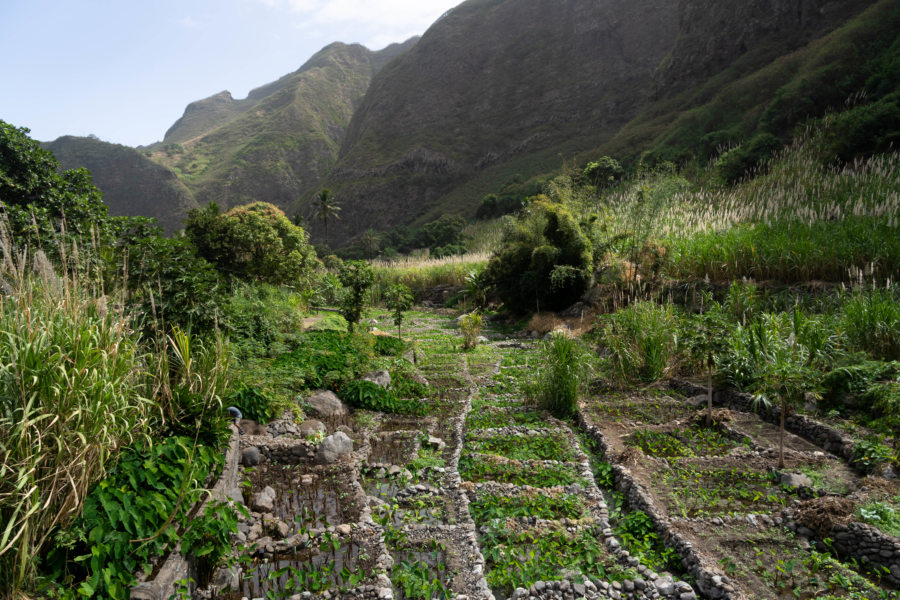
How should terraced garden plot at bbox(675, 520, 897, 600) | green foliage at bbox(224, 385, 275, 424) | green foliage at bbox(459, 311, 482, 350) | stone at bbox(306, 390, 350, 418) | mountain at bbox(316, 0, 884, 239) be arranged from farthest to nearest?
mountain at bbox(316, 0, 884, 239) → green foliage at bbox(459, 311, 482, 350) → stone at bbox(306, 390, 350, 418) → green foliage at bbox(224, 385, 275, 424) → terraced garden plot at bbox(675, 520, 897, 600)

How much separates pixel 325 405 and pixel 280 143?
363 feet

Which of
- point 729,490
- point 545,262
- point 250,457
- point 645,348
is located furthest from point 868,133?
point 250,457

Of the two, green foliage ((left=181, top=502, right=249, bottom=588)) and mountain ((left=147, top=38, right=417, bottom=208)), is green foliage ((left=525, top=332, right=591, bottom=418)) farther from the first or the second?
mountain ((left=147, top=38, right=417, bottom=208))

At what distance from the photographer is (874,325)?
246 inches

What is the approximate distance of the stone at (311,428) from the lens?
6144 millimetres

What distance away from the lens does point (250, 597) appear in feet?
10.6

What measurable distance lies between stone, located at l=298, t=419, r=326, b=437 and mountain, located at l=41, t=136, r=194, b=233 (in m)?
87.5

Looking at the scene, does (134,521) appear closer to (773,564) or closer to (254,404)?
(254,404)

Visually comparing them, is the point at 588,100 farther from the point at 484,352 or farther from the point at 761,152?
the point at 484,352

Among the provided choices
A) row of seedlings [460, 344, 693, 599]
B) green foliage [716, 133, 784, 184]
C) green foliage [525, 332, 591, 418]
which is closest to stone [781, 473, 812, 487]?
row of seedlings [460, 344, 693, 599]

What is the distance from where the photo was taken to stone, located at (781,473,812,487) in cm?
416

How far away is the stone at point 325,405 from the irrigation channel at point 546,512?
28cm

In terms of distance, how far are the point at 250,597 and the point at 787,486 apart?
4.65 meters

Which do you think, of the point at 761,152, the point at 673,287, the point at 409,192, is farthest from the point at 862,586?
the point at 409,192
